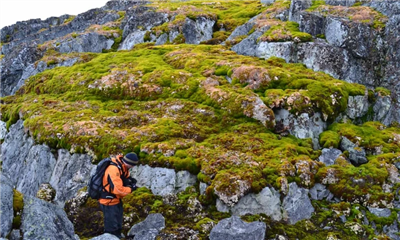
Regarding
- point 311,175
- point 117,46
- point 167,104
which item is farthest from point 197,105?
point 117,46

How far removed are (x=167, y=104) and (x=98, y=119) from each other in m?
4.82

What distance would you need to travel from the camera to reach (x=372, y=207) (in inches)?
604

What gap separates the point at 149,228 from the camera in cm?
1408

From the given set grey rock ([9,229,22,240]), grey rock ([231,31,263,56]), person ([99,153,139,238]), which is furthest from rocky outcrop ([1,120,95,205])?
grey rock ([231,31,263,56])

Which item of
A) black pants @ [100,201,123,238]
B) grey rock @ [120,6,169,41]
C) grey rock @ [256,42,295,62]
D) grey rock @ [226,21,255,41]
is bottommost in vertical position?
black pants @ [100,201,123,238]

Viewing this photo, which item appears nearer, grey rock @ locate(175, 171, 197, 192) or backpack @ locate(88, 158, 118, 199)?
backpack @ locate(88, 158, 118, 199)

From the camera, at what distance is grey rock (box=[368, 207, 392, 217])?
14930mm

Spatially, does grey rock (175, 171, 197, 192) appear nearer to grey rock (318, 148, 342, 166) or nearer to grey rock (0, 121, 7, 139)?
grey rock (318, 148, 342, 166)

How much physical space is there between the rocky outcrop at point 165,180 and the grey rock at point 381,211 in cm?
840

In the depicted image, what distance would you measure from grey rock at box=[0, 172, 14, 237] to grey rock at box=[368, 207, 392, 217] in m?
14.6

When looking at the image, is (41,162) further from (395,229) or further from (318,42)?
(318,42)

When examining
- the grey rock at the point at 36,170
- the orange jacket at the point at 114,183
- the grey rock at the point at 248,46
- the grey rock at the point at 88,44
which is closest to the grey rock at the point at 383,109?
the grey rock at the point at 248,46

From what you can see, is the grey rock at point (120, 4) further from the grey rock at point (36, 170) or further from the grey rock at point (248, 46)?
the grey rock at point (36, 170)

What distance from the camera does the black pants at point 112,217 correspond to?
41.5 ft
